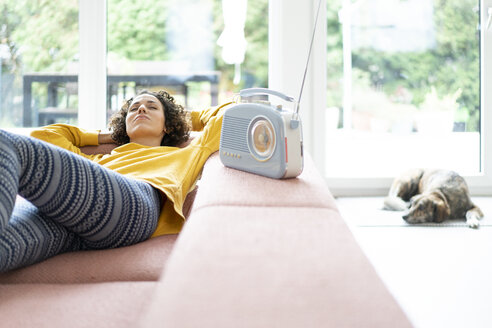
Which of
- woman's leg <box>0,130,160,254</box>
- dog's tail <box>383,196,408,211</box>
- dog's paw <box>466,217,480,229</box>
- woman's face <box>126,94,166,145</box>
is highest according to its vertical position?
woman's face <box>126,94,166,145</box>

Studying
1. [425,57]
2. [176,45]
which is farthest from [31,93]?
[425,57]

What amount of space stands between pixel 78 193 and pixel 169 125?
2.34 feet

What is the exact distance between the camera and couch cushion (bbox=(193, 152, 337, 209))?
39.1 inches

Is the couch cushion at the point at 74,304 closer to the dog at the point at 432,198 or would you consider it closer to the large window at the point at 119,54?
the dog at the point at 432,198

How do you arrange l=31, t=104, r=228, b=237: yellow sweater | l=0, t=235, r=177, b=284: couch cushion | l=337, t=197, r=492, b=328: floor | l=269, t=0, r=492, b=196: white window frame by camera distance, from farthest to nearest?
l=269, t=0, r=492, b=196: white window frame, l=337, t=197, r=492, b=328: floor, l=31, t=104, r=228, b=237: yellow sweater, l=0, t=235, r=177, b=284: couch cushion

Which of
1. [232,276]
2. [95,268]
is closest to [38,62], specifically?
[95,268]

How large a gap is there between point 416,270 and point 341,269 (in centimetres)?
133

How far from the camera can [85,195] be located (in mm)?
1151

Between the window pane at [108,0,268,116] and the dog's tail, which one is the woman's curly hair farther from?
the dog's tail

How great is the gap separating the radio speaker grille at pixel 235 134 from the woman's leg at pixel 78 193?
231 millimetres

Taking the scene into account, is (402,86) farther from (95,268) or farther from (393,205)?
(95,268)

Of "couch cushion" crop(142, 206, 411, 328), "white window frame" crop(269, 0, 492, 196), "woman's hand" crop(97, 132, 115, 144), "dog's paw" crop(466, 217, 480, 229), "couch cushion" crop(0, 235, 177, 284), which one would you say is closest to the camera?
"couch cushion" crop(142, 206, 411, 328)

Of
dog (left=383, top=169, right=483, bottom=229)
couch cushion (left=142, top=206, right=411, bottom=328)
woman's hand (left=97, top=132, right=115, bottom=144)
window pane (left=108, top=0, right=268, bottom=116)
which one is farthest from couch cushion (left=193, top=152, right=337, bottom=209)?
window pane (left=108, top=0, right=268, bottom=116)

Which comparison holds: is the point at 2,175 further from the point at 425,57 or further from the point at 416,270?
the point at 425,57
